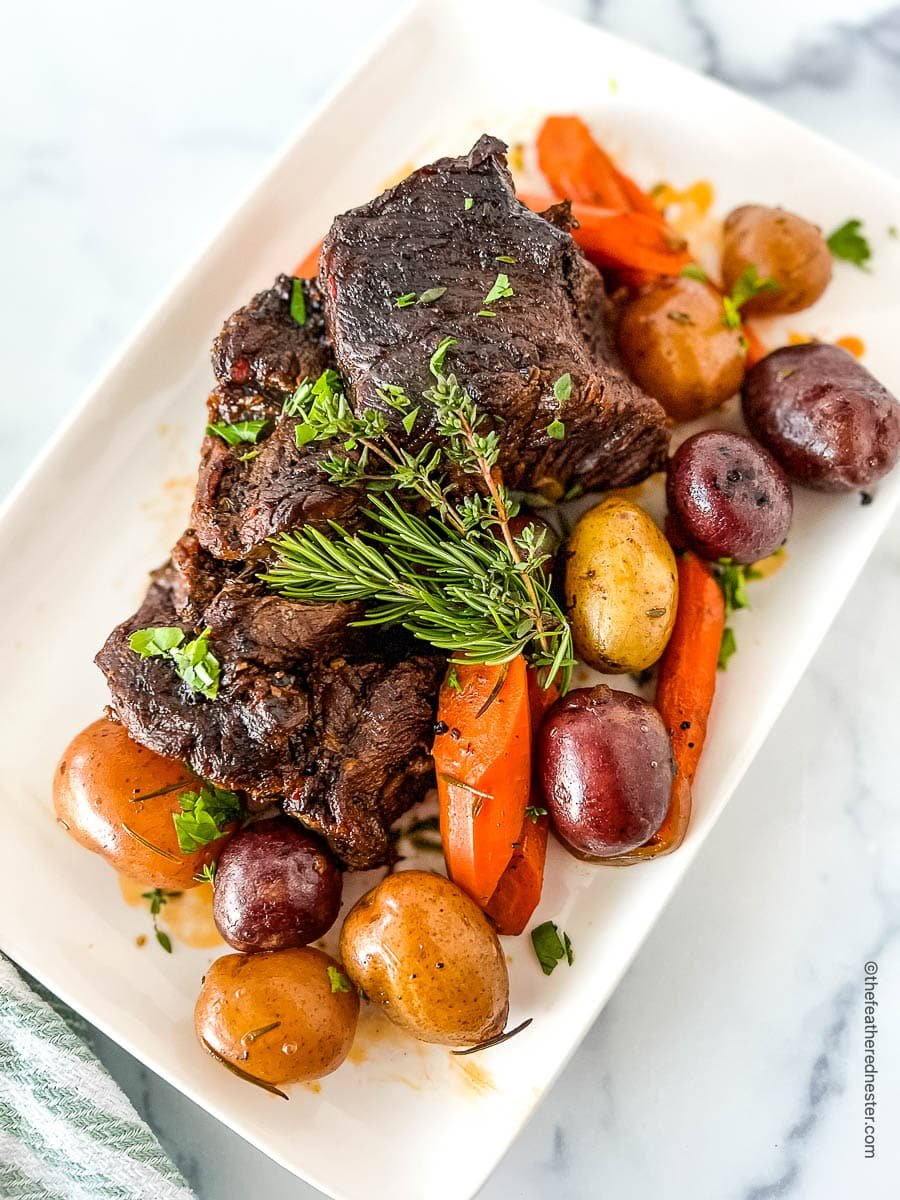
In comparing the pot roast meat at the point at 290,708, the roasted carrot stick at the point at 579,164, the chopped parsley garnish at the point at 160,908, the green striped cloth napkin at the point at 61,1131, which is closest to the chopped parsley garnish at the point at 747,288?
the roasted carrot stick at the point at 579,164

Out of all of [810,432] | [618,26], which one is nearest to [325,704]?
[810,432]

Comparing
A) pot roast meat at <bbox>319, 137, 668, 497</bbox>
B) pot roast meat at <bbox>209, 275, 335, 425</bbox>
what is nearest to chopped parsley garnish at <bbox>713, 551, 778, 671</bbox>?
pot roast meat at <bbox>319, 137, 668, 497</bbox>

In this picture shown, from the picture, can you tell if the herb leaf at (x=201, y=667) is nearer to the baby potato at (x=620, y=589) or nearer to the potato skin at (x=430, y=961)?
the potato skin at (x=430, y=961)

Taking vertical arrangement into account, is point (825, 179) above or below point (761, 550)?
above

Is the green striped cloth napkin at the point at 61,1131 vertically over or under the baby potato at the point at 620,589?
under

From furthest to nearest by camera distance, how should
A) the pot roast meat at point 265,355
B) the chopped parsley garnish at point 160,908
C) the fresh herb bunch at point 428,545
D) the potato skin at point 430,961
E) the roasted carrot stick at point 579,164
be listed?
the roasted carrot stick at point 579,164 → the chopped parsley garnish at point 160,908 → the pot roast meat at point 265,355 → the potato skin at point 430,961 → the fresh herb bunch at point 428,545

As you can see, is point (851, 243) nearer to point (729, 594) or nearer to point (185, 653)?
point (729, 594)

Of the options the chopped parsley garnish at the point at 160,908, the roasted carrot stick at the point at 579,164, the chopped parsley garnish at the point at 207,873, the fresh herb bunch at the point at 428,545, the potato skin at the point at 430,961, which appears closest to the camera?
the fresh herb bunch at the point at 428,545

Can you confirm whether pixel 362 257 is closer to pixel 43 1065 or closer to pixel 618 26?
pixel 618 26
